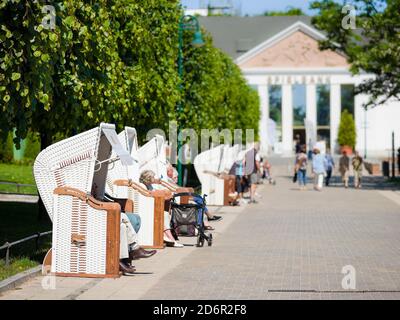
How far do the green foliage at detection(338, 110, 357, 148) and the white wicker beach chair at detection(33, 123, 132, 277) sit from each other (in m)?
78.7

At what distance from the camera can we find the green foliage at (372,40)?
35.0 meters

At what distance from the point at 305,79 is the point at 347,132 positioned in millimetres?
8934

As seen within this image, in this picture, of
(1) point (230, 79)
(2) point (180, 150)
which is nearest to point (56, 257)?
(2) point (180, 150)

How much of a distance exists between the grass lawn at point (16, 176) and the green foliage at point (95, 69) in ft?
17.7

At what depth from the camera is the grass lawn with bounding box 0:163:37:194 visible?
28070 mm

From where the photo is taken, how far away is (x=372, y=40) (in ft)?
Answer: 124

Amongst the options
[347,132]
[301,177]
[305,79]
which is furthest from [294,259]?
[305,79]

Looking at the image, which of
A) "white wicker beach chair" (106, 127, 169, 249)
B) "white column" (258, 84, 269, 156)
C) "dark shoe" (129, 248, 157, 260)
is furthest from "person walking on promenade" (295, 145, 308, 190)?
"white column" (258, 84, 269, 156)

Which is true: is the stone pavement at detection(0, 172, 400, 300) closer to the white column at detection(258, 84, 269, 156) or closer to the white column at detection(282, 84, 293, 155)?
the white column at detection(258, 84, 269, 156)

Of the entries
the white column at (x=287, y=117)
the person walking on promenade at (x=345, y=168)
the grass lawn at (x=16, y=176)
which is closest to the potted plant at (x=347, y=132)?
the white column at (x=287, y=117)

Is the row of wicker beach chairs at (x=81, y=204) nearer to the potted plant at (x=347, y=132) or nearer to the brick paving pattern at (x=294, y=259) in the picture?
the brick paving pattern at (x=294, y=259)

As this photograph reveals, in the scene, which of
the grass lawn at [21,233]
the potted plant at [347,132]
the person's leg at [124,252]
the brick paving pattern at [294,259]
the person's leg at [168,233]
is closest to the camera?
the brick paving pattern at [294,259]

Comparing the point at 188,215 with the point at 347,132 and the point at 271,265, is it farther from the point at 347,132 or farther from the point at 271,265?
the point at 347,132
